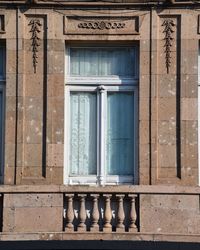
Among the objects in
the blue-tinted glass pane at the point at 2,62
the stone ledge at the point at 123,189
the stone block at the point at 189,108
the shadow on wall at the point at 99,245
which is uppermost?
the blue-tinted glass pane at the point at 2,62

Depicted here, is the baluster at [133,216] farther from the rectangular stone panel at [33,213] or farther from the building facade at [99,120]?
the rectangular stone panel at [33,213]

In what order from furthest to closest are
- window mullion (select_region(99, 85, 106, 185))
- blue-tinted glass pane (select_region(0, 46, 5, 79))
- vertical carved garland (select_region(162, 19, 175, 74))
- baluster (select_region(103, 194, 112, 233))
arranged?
blue-tinted glass pane (select_region(0, 46, 5, 79)) → window mullion (select_region(99, 85, 106, 185)) → vertical carved garland (select_region(162, 19, 175, 74)) → baluster (select_region(103, 194, 112, 233))

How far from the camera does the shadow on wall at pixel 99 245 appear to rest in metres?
17.0

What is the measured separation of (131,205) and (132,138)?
3.98 ft

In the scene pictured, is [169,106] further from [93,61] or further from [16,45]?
[16,45]

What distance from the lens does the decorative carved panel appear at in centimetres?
1756

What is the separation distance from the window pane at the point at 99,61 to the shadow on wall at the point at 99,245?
9.28 ft

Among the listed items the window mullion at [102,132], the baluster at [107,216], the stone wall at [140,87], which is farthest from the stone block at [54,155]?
the baluster at [107,216]

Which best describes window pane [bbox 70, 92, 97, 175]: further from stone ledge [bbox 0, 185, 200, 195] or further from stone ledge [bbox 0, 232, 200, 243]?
stone ledge [bbox 0, 232, 200, 243]

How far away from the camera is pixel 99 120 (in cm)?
1778

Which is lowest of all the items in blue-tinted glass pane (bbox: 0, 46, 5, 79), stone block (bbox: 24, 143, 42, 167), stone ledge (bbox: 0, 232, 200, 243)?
stone ledge (bbox: 0, 232, 200, 243)

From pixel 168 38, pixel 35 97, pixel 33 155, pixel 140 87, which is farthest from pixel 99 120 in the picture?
pixel 168 38

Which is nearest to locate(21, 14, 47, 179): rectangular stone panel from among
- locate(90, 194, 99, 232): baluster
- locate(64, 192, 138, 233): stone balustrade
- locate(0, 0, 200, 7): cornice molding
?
locate(0, 0, 200, 7): cornice molding

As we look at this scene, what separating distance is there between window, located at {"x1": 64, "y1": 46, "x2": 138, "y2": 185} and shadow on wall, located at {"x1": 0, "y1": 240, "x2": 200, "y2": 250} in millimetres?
1081
